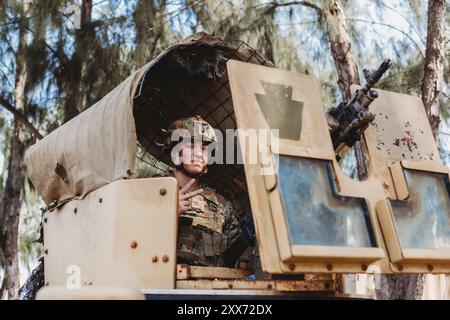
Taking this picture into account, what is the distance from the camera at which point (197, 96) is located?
3.92 m

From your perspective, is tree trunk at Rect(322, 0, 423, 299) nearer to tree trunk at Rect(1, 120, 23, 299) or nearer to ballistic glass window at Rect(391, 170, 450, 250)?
ballistic glass window at Rect(391, 170, 450, 250)

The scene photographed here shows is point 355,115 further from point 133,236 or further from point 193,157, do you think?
point 133,236

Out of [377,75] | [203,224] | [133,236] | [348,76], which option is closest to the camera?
[133,236]

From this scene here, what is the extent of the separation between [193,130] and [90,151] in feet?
2.43

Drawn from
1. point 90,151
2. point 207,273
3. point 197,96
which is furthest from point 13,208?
point 207,273

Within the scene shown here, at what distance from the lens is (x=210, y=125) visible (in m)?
3.89

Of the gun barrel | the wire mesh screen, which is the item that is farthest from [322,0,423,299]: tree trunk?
the gun barrel

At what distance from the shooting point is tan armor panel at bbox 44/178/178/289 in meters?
2.65

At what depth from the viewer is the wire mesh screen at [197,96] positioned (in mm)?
3486

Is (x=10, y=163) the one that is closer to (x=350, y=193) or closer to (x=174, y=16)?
(x=174, y=16)

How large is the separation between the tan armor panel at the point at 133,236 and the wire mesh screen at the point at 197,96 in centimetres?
88

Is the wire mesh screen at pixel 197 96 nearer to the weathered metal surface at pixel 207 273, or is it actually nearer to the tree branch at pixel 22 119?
the weathered metal surface at pixel 207 273

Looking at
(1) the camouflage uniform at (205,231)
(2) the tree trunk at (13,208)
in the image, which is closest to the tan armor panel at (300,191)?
(1) the camouflage uniform at (205,231)
